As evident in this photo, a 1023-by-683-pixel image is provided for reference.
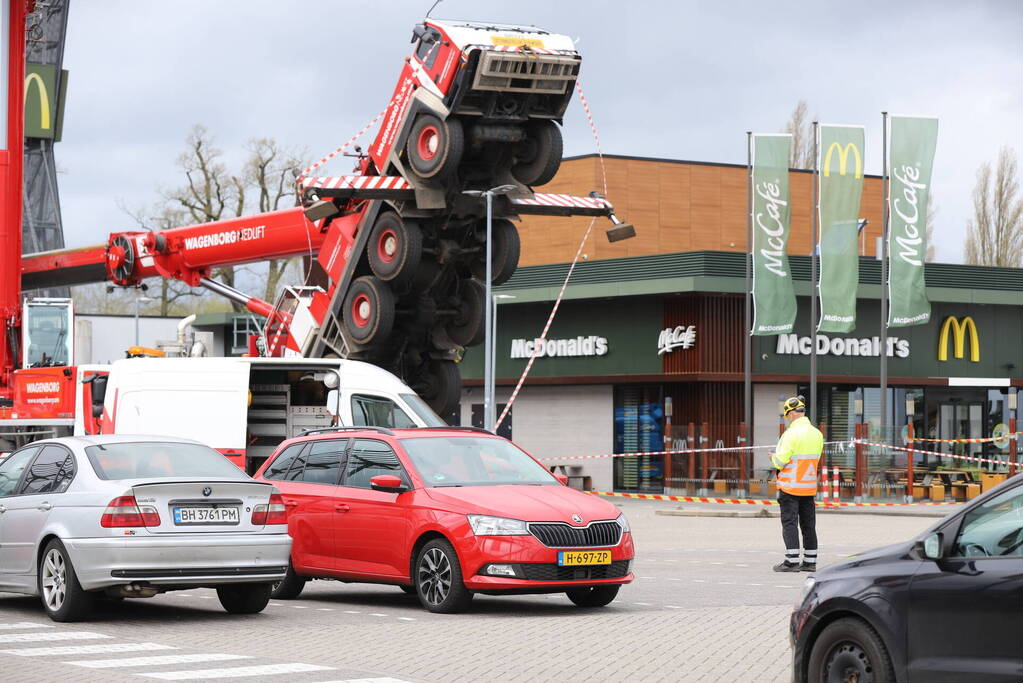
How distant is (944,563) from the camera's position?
716cm

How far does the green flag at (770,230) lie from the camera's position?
1457 inches

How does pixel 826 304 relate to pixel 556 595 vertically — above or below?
above

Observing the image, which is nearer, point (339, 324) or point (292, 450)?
point (292, 450)

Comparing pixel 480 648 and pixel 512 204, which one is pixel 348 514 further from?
pixel 512 204

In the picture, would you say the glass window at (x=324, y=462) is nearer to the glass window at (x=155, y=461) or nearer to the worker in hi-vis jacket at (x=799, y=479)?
the glass window at (x=155, y=461)

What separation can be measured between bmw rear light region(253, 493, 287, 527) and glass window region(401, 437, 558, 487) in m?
1.39

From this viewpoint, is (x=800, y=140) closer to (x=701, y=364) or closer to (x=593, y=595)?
(x=701, y=364)

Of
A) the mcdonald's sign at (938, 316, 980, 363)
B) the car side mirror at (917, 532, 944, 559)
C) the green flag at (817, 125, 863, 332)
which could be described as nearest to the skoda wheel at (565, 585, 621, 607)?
the car side mirror at (917, 532, 944, 559)

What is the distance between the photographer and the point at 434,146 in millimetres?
22891

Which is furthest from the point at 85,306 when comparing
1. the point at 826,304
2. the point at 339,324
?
the point at 339,324

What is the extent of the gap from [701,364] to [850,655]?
1313 inches

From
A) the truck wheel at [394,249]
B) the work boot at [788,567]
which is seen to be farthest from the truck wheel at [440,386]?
the work boot at [788,567]

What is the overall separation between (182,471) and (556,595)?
4.01 metres

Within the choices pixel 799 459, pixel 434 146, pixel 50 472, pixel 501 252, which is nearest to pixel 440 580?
pixel 50 472
